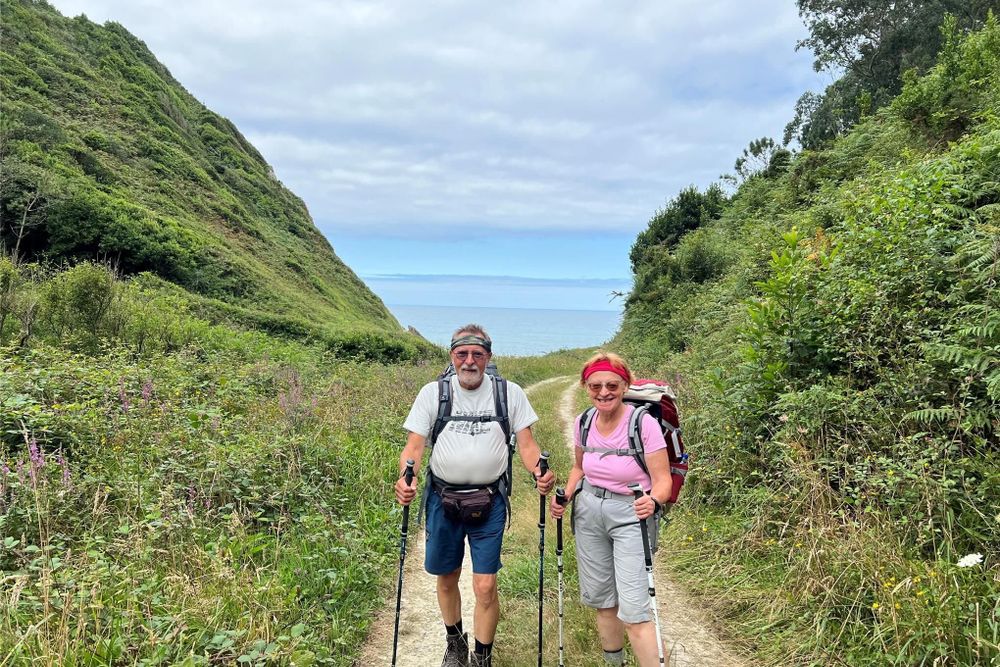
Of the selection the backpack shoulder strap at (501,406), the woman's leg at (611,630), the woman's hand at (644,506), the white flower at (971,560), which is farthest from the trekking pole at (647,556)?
the white flower at (971,560)

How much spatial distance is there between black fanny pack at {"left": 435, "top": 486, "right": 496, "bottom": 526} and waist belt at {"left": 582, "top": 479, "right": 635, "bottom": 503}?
27.3 inches

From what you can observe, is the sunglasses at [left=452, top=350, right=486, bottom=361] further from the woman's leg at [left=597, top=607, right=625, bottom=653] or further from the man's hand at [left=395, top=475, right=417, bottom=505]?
the woman's leg at [left=597, top=607, right=625, bottom=653]

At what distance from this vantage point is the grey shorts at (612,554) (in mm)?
3654

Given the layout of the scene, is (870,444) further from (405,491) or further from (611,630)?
(405,491)

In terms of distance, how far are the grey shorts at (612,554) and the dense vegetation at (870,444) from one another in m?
1.55

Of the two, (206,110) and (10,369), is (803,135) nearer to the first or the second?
(10,369)

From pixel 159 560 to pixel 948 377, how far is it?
711 centimetres

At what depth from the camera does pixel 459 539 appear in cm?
418

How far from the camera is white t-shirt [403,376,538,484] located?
13.1 ft

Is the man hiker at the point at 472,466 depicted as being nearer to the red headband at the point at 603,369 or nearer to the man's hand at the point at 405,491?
the man's hand at the point at 405,491

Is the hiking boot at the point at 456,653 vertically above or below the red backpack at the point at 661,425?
below

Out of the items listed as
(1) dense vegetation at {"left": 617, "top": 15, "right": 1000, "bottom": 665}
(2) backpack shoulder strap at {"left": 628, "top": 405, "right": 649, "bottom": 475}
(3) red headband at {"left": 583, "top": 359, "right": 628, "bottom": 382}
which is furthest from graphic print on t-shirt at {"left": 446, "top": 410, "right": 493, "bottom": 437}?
(1) dense vegetation at {"left": 617, "top": 15, "right": 1000, "bottom": 665}

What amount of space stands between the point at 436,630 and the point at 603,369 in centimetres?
317

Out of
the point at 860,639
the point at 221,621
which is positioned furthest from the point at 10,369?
the point at 860,639
